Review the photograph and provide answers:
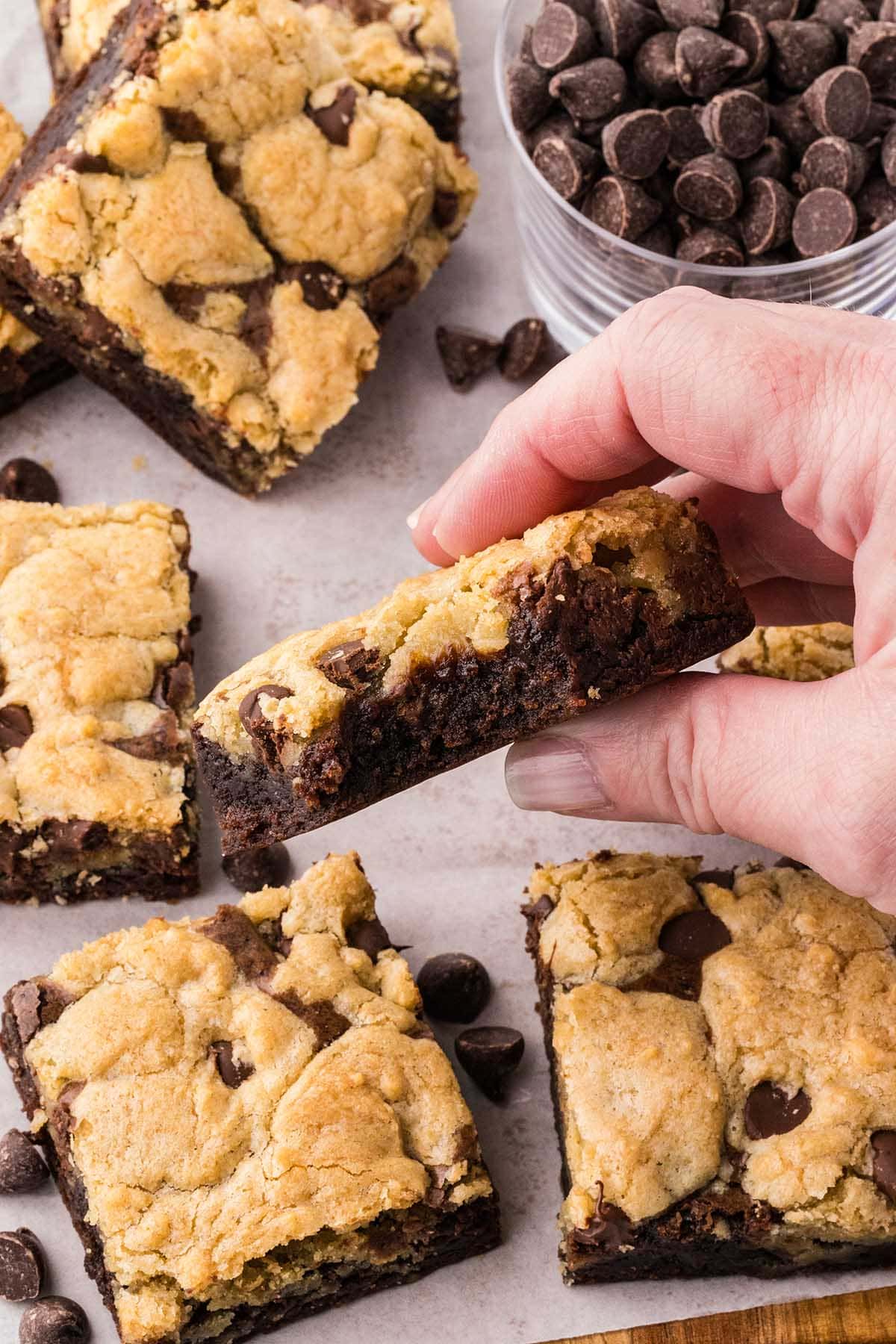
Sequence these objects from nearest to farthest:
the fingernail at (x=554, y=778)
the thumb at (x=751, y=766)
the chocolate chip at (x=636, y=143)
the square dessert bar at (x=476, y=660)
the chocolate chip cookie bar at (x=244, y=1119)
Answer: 1. the thumb at (x=751, y=766)
2. the square dessert bar at (x=476, y=660)
3. the fingernail at (x=554, y=778)
4. the chocolate chip cookie bar at (x=244, y=1119)
5. the chocolate chip at (x=636, y=143)

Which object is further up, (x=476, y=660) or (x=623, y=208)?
Result: (x=476, y=660)

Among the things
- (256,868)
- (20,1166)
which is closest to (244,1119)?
(20,1166)

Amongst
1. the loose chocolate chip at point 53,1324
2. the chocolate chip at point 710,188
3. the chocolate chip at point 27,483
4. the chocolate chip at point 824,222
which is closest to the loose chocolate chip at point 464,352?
the chocolate chip at point 710,188

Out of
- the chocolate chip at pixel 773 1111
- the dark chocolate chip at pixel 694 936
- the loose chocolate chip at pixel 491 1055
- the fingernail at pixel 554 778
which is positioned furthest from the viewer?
the loose chocolate chip at pixel 491 1055

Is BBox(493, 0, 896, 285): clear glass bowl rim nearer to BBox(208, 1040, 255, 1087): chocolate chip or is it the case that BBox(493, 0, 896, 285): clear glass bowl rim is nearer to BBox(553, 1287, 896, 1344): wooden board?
BBox(208, 1040, 255, 1087): chocolate chip

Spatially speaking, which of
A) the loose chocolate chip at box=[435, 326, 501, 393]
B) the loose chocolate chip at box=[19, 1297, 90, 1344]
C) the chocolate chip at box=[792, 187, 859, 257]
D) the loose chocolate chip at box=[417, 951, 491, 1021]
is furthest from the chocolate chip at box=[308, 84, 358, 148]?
the loose chocolate chip at box=[19, 1297, 90, 1344]

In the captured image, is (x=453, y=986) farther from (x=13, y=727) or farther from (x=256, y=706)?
(x=13, y=727)

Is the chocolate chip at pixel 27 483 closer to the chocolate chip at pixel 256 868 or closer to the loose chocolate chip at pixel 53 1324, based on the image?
the chocolate chip at pixel 256 868

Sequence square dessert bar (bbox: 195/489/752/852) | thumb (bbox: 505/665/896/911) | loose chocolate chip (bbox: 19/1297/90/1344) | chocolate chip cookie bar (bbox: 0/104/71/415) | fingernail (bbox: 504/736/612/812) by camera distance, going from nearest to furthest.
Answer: thumb (bbox: 505/665/896/911), square dessert bar (bbox: 195/489/752/852), fingernail (bbox: 504/736/612/812), loose chocolate chip (bbox: 19/1297/90/1344), chocolate chip cookie bar (bbox: 0/104/71/415)
